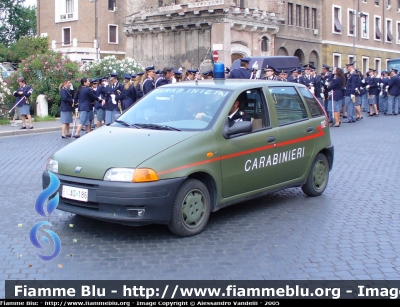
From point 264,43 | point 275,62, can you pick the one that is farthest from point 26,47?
point 275,62

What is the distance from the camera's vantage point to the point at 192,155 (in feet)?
22.6

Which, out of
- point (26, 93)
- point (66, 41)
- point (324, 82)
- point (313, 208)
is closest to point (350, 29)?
point (66, 41)

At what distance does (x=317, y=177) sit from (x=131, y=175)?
373cm

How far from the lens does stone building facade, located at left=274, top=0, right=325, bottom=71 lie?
47469mm

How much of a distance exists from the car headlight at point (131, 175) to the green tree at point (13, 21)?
71.4 meters

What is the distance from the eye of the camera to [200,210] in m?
7.04

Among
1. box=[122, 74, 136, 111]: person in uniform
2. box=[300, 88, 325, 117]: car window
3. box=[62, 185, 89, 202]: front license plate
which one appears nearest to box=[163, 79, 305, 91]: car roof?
box=[300, 88, 325, 117]: car window

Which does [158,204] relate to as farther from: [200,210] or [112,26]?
[112,26]

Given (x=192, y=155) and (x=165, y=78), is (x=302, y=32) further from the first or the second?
(x=192, y=155)

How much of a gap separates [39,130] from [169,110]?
14497 millimetres

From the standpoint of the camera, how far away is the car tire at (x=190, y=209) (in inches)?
265

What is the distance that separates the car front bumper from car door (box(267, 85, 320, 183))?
217 cm

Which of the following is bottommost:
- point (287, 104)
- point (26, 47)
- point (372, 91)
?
point (287, 104)

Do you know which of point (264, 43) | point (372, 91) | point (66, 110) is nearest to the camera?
point (66, 110)
